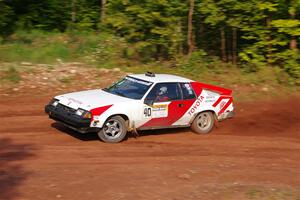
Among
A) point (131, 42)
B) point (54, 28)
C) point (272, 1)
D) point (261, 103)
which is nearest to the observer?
point (261, 103)

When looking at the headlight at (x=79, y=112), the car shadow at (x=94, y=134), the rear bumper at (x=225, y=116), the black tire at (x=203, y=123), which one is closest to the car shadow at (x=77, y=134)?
the car shadow at (x=94, y=134)

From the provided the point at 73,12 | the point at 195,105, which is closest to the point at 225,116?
the point at 195,105

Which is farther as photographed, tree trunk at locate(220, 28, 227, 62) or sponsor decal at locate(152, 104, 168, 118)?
tree trunk at locate(220, 28, 227, 62)

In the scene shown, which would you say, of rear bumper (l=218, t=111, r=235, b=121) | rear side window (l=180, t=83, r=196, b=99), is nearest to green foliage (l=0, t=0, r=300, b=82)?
rear bumper (l=218, t=111, r=235, b=121)

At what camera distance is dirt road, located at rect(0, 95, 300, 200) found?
9.53 meters

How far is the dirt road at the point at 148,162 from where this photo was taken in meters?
9.53

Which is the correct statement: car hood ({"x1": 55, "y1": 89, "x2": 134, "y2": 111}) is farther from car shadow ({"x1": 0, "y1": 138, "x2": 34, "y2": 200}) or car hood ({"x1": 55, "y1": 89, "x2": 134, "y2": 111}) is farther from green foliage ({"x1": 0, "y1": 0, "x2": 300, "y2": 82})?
green foliage ({"x1": 0, "y1": 0, "x2": 300, "y2": 82})

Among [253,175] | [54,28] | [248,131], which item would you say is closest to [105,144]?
[253,175]

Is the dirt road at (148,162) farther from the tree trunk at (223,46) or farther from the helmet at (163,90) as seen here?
the tree trunk at (223,46)

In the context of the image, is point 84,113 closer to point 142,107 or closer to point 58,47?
point 142,107

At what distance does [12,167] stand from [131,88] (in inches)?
161

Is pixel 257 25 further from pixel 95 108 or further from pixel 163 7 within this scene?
pixel 95 108

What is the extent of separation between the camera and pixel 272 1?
2020cm

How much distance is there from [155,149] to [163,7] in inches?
367
